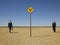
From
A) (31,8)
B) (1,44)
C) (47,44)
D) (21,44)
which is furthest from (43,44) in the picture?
(31,8)

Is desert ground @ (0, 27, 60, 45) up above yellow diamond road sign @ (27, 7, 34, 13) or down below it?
below

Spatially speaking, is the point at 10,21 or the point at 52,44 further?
the point at 10,21

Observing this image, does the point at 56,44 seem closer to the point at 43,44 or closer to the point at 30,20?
the point at 43,44

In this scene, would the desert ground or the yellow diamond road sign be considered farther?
the yellow diamond road sign

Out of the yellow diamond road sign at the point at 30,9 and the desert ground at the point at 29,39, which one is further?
the yellow diamond road sign at the point at 30,9

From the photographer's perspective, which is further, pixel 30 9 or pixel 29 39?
pixel 30 9

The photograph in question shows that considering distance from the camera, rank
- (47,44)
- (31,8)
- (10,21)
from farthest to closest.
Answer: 1. (10,21)
2. (31,8)
3. (47,44)

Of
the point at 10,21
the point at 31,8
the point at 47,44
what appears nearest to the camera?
the point at 47,44

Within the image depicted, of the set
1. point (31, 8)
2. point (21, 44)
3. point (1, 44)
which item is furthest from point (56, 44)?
point (31, 8)

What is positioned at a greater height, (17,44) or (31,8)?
(31,8)

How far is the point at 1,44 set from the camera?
512 inches

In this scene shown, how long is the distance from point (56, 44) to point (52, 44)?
247 mm

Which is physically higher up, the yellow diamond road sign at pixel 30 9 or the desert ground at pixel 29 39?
the yellow diamond road sign at pixel 30 9

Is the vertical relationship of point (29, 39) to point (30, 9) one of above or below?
below
